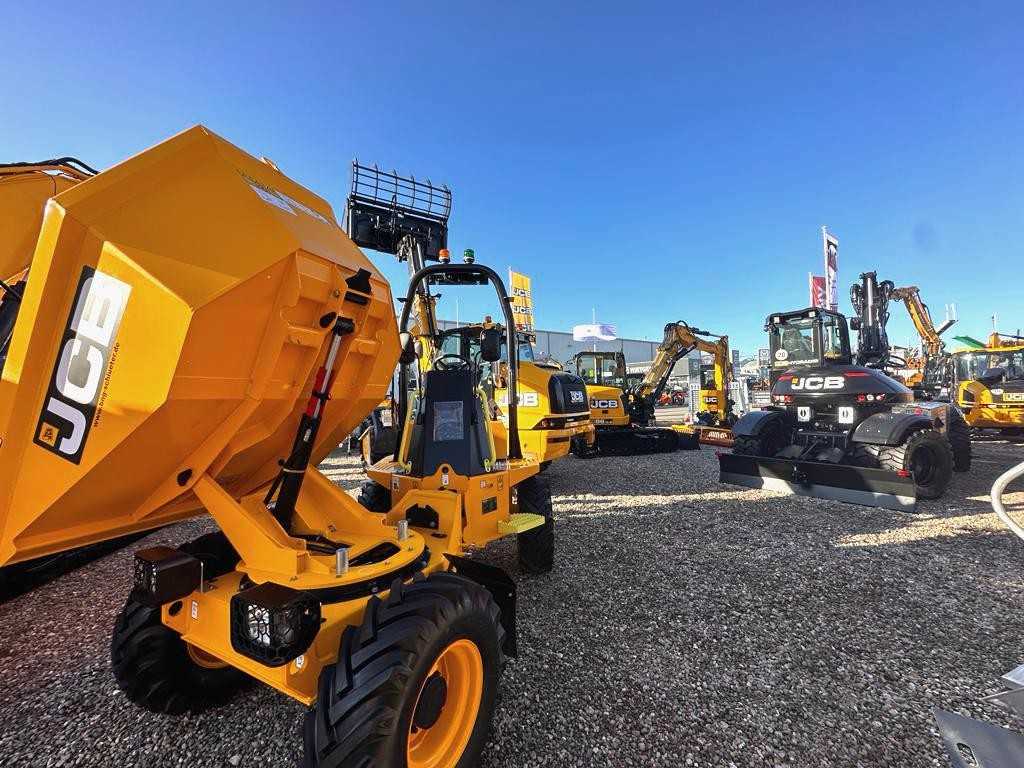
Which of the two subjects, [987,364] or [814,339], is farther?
[987,364]

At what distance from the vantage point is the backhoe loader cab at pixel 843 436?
638 centimetres

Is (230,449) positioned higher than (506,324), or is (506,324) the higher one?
(506,324)

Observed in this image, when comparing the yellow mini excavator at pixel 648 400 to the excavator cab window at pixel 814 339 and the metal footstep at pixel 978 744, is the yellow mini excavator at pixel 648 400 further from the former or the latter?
the metal footstep at pixel 978 744

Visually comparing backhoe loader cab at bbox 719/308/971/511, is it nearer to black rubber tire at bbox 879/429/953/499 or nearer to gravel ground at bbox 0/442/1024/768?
black rubber tire at bbox 879/429/953/499

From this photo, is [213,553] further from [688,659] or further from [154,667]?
[688,659]

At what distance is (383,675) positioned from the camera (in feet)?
5.36

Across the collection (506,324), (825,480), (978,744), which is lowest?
(978,744)

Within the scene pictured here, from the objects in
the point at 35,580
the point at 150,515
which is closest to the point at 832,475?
the point at 150,515

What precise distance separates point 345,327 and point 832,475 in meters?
6.98

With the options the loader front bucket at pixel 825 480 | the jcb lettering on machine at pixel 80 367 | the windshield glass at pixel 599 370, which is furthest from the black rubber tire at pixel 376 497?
the windshield glass at pixel 599 370

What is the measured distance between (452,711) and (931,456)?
25.6 ft

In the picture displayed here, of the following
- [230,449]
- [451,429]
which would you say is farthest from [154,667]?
[451,429]

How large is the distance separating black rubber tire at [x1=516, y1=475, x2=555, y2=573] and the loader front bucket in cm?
456

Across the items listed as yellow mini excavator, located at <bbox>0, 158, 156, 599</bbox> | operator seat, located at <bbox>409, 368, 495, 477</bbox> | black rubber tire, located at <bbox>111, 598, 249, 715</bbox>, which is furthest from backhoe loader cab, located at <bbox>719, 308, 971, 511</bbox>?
yellow mini excavator, located at <bbox>0, 158, 156, 599</bbox>
